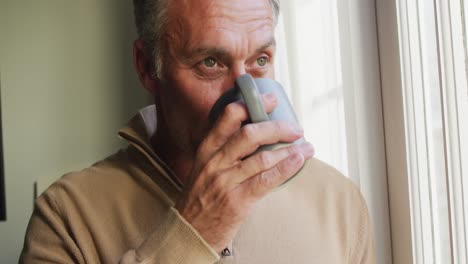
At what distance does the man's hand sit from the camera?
0.68 metres

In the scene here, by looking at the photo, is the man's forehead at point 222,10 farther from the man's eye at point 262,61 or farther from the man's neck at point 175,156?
the man's neck at point 175,156

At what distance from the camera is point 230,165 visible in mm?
698

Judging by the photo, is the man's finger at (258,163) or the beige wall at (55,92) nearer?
the man's finger at (258,163)

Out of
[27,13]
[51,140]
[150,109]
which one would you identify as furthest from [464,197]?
[27,13]

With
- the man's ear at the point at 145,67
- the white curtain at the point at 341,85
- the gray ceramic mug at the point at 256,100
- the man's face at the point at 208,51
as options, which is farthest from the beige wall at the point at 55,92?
the gray ceramic mug at the point at 256,100

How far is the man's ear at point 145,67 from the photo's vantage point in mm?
1094

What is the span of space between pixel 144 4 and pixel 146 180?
351 mm

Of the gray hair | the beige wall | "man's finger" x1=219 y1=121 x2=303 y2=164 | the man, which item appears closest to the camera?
"man's finger" x1=219 y1=121 x2=303 y2=164

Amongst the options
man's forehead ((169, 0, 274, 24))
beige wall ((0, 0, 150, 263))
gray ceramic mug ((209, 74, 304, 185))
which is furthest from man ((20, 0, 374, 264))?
beige wall ((0, 0, 150, 263))

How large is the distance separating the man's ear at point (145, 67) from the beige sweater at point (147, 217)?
2.8 inches

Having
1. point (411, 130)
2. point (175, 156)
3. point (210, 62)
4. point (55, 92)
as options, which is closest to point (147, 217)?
point (175, 156)

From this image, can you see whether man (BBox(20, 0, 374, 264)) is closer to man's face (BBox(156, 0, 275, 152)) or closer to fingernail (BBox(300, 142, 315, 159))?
man's face (BBox(156, 0, 275, 152))

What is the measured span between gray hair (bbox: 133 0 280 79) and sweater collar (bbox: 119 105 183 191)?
4.4 inches

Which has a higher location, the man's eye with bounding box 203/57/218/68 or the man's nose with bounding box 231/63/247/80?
the man's eye with bounding box 203/57/218/68
